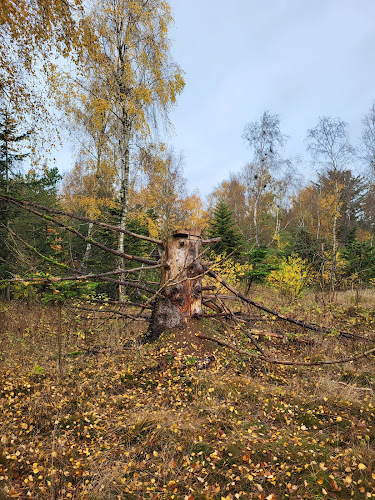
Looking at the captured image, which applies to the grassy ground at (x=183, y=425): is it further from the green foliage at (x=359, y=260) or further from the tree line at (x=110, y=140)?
the green foliage at (x=359, y=260)

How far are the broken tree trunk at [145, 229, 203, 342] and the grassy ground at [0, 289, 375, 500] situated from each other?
23cm

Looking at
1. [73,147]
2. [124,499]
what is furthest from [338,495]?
[73,147]

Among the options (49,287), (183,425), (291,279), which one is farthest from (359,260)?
(49,287)

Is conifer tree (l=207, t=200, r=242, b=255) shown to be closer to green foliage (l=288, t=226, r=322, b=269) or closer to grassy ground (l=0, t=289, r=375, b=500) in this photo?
green foliage (l=288, t=226, r=322, b=269)

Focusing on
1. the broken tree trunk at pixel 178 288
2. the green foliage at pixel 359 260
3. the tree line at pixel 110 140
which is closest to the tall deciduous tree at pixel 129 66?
the tree line at pixel 110 140

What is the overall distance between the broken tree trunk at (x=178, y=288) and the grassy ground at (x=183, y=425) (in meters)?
0.23

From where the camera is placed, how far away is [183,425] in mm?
2396

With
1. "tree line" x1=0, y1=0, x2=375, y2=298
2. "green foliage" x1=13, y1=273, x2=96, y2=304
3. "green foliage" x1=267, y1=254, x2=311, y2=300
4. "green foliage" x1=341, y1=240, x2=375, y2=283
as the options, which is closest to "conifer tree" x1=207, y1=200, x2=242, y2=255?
"tree line" x1=0, y1=0, x2=375, y2=298

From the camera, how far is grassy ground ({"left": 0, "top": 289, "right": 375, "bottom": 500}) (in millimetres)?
1897

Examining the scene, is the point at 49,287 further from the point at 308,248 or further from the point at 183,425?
the point at 308,248

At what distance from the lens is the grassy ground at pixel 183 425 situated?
6.23 feet

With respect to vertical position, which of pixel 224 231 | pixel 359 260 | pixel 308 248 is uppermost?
pixel 224 231

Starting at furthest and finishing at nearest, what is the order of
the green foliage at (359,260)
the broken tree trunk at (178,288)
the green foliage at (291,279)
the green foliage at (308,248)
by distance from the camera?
the green foliage at (359,260)
the green foliage at (308,248)
the green foliage at (291,279)
the broken tree trunk at (178,288)

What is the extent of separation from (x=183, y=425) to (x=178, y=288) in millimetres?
1730
